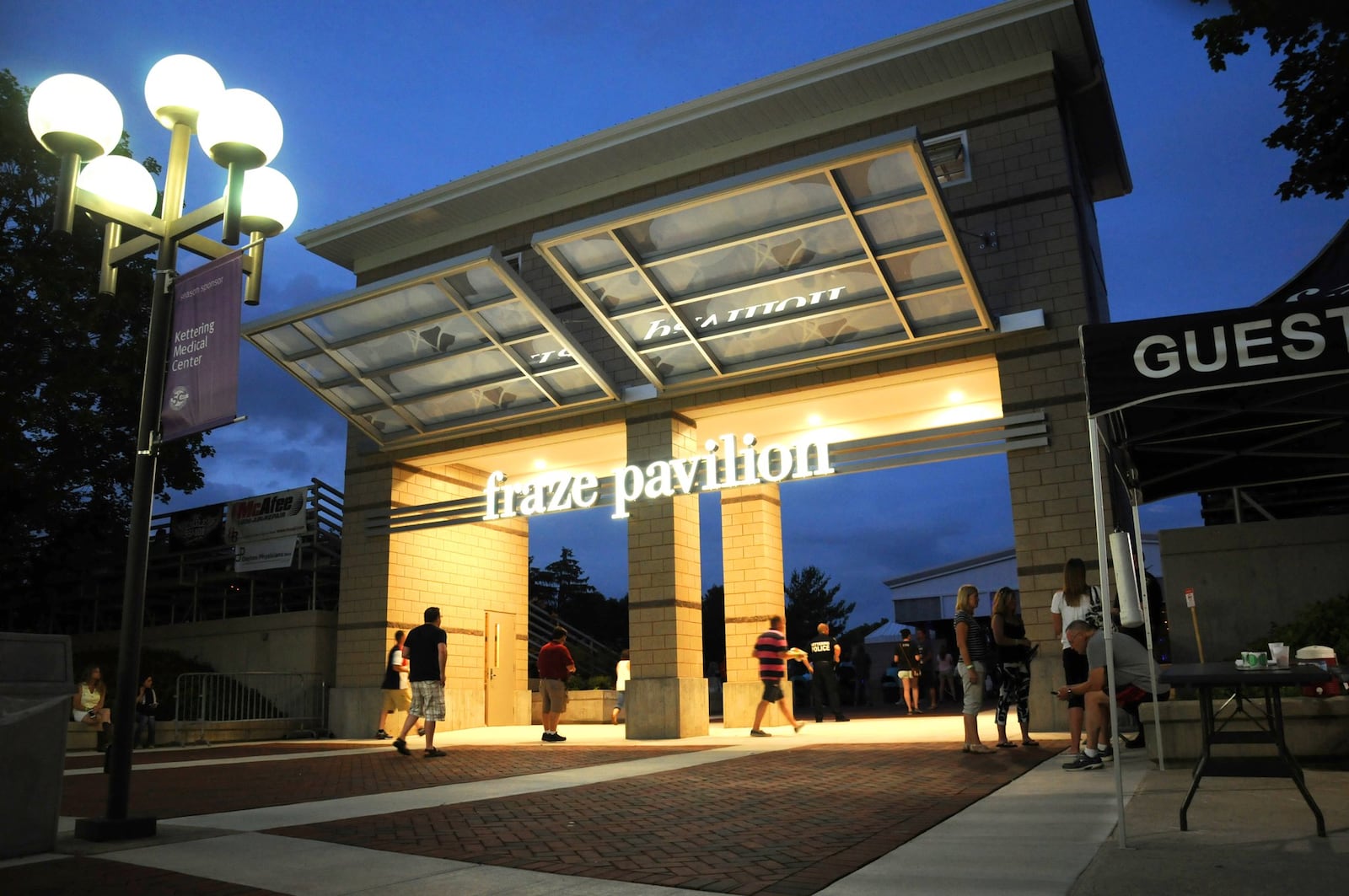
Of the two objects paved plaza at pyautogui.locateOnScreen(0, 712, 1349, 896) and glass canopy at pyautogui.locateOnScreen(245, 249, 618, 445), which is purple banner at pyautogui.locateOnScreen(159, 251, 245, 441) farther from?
glass canopy at pyautogui.locateOnScreen(245, 249, 618, 445)

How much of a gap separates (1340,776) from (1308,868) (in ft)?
11.8

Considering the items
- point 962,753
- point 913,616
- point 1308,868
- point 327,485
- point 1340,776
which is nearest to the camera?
point 1308,868

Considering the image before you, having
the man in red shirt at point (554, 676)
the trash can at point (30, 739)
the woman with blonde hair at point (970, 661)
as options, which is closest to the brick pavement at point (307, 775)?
the man in red shirt at point (554, 676)

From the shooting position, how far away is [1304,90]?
11.6 m

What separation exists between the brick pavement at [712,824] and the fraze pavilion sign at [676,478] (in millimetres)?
6199

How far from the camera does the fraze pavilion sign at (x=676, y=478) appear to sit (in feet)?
49.2

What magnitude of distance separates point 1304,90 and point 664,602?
11.1 meters

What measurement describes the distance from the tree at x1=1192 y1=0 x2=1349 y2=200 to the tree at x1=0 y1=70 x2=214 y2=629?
18.8m

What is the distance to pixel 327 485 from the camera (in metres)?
21.5

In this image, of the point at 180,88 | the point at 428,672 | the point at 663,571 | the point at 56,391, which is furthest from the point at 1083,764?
the point at 56,391

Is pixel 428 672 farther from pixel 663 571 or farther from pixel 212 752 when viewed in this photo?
pixel 212 752

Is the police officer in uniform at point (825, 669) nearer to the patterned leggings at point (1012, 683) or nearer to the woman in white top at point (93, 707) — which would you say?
the patterned leggings at point (1012, 683)

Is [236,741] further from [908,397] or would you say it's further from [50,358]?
[908,397]

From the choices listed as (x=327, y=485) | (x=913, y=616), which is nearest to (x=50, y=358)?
(x=327, y=485)
